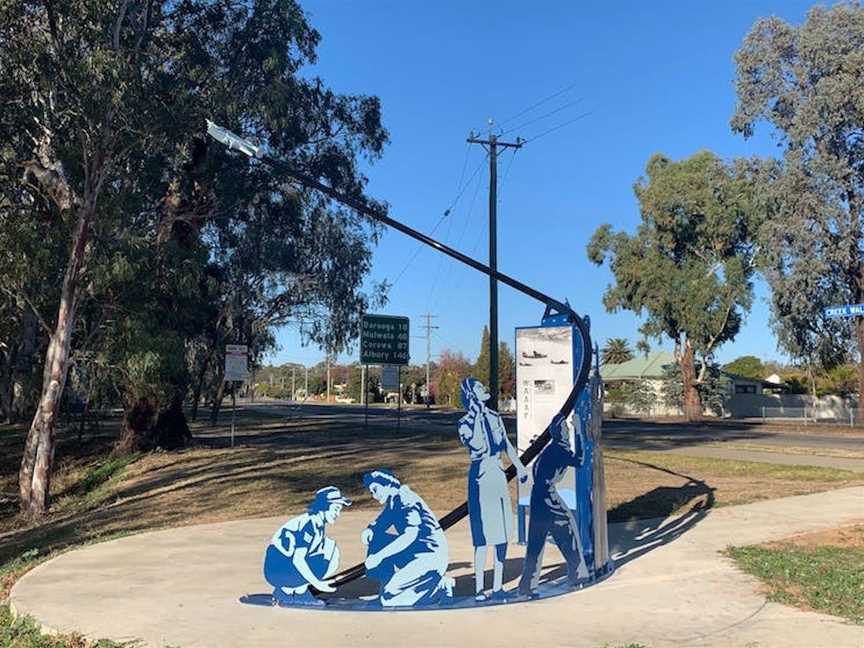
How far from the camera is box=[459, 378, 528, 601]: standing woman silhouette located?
671cm

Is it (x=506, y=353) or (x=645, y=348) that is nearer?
(x=645, y=348)

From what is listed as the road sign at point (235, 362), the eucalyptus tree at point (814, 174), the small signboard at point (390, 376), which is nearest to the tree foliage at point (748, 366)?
the eucalyptus tree at point (814, 174)

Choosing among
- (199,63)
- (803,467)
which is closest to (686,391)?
(803,467)

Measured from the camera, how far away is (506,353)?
79375mm

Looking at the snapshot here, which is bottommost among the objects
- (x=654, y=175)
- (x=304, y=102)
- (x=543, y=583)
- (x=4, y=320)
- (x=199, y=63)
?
(x=543, y=583)

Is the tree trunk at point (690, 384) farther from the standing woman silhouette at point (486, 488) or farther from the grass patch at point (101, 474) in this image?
the standing woman silhouette at point (486, 488)

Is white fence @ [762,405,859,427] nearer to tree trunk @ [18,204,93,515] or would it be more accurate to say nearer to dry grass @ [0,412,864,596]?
dry grass @ [0,412,864,596]

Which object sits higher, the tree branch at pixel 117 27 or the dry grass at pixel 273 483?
the tree branch at pixel 117 27

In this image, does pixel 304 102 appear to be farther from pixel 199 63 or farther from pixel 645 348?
pixel 645 348

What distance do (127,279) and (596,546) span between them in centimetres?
1114

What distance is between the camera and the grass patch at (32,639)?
5.57m

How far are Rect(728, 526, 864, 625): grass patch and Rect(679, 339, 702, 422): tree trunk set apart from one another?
4057cm

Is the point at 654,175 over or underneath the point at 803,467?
over

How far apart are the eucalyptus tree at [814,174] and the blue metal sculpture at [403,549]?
3532 cm
